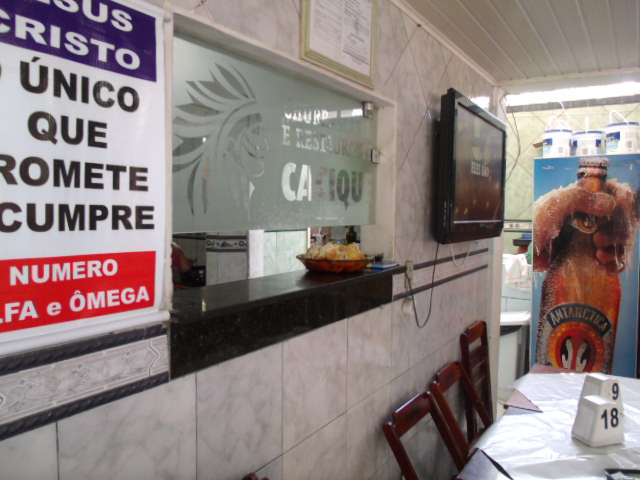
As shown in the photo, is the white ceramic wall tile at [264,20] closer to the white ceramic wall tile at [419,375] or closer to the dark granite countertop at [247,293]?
the dark granite countertop at [247,293]

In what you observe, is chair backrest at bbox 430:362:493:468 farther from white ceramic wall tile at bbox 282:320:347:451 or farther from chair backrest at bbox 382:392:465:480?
white ceramic wall tile at bbox 282:320:347:451

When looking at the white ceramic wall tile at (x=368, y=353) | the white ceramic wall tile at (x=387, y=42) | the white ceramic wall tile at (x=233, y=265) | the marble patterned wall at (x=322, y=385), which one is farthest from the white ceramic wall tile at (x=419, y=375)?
the white ceramic wall tile at (x=233, y=265)

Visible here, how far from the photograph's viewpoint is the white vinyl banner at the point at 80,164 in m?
0.77

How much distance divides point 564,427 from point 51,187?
172 centimetres

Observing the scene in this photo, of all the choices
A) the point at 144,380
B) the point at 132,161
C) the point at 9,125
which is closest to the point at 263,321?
the point at 144,380

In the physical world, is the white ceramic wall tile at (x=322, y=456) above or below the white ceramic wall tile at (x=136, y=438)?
below

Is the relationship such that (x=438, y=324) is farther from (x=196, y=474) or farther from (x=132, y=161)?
(x=132, y=161)

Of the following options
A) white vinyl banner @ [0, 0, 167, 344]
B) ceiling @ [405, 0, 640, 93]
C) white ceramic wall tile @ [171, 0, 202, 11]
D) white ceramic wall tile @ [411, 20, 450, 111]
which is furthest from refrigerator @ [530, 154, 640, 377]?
white vinyl banner @ [0, 0, 167, 344]

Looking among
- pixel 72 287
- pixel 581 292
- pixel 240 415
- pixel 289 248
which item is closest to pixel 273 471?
pixel 240 415

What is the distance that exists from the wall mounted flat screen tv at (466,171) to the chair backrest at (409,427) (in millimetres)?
735

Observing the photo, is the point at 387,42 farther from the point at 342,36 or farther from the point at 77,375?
the point at 77,375

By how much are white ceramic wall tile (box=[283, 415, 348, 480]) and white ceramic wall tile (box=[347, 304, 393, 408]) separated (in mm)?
121

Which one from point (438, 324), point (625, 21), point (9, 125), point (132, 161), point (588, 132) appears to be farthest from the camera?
point (588, 132)

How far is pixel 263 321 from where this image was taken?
4.11ft
